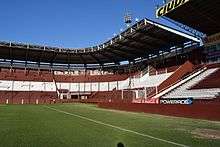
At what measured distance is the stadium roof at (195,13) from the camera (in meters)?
35.4

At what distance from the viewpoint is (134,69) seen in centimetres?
7200

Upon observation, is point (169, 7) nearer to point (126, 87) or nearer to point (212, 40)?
point (212, 40)

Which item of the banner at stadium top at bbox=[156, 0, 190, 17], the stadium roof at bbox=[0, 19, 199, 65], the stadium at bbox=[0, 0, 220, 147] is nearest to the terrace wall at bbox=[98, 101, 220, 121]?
the stadium at bbox=[0, 0, 220, 147]

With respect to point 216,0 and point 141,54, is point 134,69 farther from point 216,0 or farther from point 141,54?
point 216,0

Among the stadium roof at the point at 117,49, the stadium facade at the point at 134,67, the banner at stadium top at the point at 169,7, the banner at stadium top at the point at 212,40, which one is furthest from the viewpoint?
the stadium roof at the point at 117,49

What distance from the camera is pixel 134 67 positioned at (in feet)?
238

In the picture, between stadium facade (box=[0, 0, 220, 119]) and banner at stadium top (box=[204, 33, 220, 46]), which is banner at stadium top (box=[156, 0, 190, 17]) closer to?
stadium facade (box=[0, 0, 220, 119])

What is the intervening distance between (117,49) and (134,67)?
22.6ft

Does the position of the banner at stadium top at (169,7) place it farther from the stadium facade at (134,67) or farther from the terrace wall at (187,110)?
the terrace wall at (187,110)

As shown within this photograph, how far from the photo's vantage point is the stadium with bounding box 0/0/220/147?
43.1ft

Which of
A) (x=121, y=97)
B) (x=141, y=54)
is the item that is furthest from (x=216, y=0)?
(x=141, y=54)

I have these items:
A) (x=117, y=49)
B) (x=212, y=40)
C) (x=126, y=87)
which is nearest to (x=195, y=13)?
(x=212, y=40)

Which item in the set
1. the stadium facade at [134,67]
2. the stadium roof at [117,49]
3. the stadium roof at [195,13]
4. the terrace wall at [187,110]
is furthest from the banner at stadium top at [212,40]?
the terrace wall at [187,110]

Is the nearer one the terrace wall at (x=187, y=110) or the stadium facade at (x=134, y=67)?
the terrace wall at (x=187, y=110)
